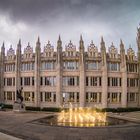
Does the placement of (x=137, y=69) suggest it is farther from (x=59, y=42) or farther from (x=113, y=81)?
(x=59, y=42)

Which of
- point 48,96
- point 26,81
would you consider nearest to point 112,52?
point 48,96

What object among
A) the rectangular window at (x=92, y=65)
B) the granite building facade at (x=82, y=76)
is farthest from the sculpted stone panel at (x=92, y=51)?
the rectangular window at (x=92, y=65)

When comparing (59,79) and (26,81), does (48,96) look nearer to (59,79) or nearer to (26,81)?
(59,79)

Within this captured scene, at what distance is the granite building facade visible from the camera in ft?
172

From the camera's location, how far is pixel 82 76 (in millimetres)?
51719

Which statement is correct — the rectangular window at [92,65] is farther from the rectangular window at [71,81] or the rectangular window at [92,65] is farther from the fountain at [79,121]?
the fountain at [79,121]

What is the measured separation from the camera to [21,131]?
65.2 ft

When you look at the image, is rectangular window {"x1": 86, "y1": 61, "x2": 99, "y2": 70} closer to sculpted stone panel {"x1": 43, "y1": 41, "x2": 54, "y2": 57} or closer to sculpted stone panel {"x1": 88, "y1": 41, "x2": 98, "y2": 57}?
sculpted stone panel {"x1": 88, "y1": 41, "x2": 98, "y2": 57}

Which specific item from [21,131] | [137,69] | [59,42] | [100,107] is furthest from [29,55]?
[21,131]

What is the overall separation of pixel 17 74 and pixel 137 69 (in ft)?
98.5

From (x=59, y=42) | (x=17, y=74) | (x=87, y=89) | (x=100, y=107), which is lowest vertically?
(x=100, y=107)

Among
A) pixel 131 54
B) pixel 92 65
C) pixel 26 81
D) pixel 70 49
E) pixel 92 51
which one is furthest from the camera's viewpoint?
pixel 26 81

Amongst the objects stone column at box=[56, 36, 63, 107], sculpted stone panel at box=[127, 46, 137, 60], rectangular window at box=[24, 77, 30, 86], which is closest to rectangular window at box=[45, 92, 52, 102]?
stone column at box=[56, 36, 63, 107]

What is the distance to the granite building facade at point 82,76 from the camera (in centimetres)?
5228
